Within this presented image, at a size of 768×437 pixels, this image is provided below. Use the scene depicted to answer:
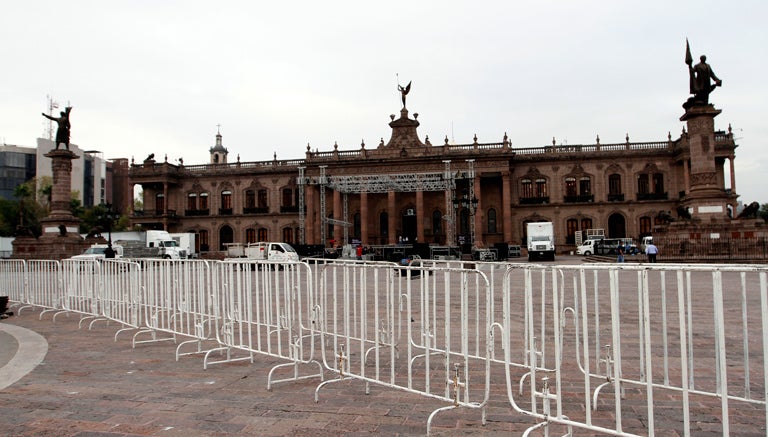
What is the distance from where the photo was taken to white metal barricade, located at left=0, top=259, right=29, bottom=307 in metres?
11.0

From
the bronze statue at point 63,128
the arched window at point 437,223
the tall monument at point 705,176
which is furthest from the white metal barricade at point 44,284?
the arched window at point 437,223

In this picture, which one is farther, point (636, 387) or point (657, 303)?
point (657, 303)

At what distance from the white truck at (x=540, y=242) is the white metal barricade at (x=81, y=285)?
27.2m

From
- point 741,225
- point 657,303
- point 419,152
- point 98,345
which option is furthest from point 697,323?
point 419,152

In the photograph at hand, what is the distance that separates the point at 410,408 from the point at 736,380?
→ 312 cm

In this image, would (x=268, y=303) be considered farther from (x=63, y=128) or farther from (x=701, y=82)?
(x=63, y=128)

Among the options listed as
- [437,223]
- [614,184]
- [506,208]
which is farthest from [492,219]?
[614,184]

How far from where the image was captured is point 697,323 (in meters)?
8.12

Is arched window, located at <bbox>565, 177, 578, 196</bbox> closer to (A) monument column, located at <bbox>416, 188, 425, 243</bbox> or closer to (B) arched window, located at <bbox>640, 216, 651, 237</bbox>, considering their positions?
(B) arched window, located at <bbox>640, 216, 651, 237</bbox>

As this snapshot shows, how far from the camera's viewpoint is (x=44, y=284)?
412 inches

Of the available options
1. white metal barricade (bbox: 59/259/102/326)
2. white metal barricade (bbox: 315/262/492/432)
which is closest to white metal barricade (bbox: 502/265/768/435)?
white metal barricade (bbox: 315/262/492/432)

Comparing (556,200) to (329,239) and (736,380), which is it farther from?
(736,380)

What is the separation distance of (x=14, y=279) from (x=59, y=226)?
22404mm

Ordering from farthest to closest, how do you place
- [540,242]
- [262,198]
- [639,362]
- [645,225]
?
[262,198] → [645,225] → [540,242] → [639,362]
